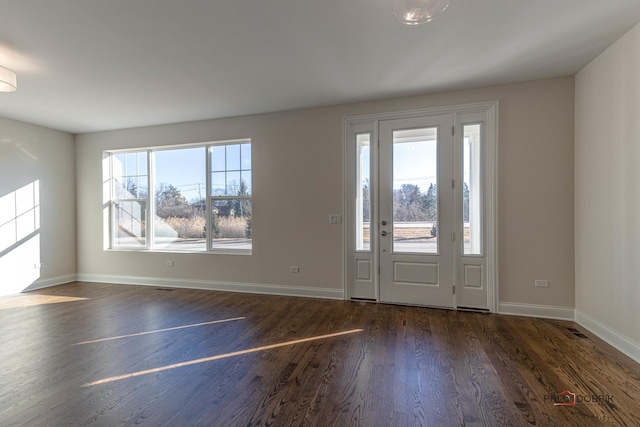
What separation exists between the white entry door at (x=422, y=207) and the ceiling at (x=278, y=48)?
0.50m

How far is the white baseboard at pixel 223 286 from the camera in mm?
4094

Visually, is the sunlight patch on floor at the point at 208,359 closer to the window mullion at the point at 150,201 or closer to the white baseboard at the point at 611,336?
the white baseboard at the point at 611,336

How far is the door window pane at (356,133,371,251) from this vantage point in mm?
3924

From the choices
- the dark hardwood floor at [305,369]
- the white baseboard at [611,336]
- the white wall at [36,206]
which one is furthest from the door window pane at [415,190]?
the white wall at [36,206]

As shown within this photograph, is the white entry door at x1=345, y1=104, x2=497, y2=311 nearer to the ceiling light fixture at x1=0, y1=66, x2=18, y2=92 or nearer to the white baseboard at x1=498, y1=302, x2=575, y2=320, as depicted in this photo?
the white baseboard at x1=498, y1=302, x2=575, y2=320

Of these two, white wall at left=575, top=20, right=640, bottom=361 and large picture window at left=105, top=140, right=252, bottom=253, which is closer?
white wall at left=575, top=20, right=640, bottom=361

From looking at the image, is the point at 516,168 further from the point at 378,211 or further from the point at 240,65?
Answer: the point at 240,65

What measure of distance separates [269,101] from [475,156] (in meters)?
2.74

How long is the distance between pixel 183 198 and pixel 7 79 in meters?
2.46

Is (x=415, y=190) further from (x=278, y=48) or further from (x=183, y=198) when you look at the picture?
(x=183, y=198)

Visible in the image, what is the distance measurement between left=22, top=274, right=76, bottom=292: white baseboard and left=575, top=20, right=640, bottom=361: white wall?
25.1ft

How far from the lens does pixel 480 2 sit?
80.0 inches

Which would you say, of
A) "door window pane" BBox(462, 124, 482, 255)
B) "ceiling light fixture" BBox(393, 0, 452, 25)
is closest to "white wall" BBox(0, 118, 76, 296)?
"ceiling light fixture" BBox(393, 0, 452, 25)

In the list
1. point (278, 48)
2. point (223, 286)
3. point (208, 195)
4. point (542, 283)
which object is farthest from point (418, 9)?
point (223, 286)
